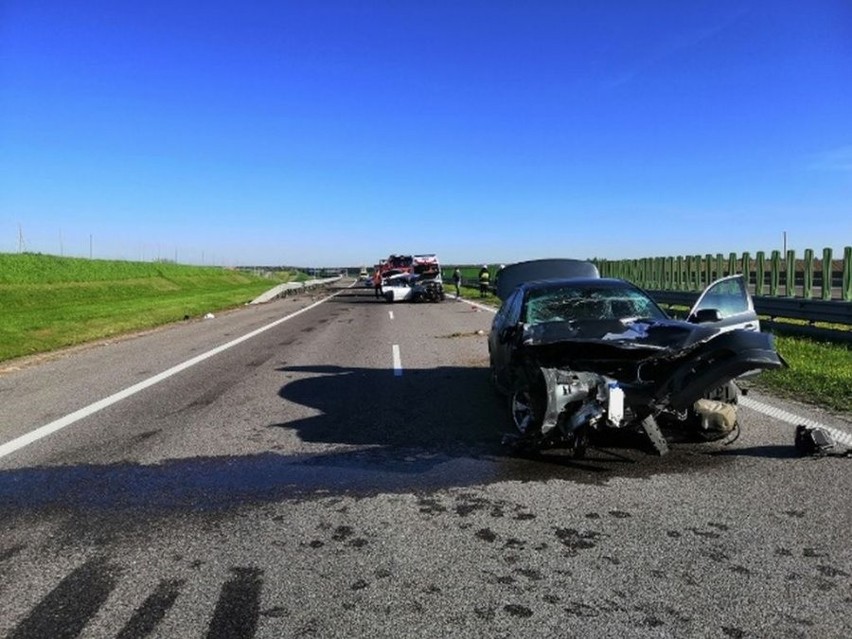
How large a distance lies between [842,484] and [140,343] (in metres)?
15.4

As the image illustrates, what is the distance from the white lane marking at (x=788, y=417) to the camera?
6.54m

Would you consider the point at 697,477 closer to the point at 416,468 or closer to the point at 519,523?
the point at 519,523

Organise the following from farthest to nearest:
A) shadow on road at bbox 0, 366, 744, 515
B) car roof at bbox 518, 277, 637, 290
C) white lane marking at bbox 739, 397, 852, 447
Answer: car roof at bbox 518, 277, 637, 290, white lane marking at bbox 739, 397, 852, 447, shadow on road at bbox 0, 366, 744, 515

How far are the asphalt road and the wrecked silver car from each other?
327 millimetres

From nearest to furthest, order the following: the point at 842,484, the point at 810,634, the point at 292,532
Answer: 1. the point at 810,634
2. the point at 292,532
3. the point at 842,484

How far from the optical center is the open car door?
6809 millimetres

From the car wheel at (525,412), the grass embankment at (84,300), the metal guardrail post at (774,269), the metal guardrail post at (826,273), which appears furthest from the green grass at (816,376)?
the grass embankment at (84,300)

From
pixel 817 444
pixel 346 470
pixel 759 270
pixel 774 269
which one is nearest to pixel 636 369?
pixel 817 444

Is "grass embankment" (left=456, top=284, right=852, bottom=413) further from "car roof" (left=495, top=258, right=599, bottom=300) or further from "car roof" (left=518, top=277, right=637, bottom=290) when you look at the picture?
"car roof" (left=495, top=258, right=599, bottom=300)

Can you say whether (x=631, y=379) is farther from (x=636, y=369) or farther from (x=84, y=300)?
(x=84, y=300)

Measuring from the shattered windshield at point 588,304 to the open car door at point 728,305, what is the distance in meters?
0.55

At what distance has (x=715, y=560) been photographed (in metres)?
3.97

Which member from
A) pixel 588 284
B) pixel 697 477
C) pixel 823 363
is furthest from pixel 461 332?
pixel 697 477

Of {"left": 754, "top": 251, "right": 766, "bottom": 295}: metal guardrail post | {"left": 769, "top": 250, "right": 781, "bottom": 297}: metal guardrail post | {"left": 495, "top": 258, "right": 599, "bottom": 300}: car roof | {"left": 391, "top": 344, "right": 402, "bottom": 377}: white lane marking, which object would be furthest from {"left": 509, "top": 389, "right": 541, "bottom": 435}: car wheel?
{"left": 754, "top": 251, "right": 766, "bottom": 295}: metal guardrail post
